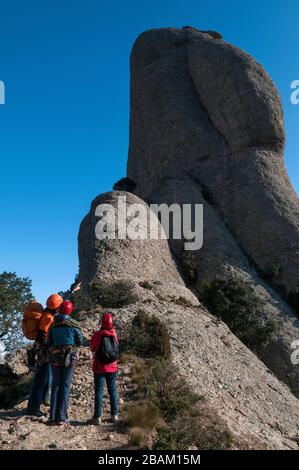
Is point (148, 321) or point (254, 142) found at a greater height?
point (254, 142)

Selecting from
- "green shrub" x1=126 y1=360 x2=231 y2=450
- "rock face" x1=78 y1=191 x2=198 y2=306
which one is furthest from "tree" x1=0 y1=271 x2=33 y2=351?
"green shrub" x1=126 y1=360 x2=231 y2=450

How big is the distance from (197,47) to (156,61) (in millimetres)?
4251

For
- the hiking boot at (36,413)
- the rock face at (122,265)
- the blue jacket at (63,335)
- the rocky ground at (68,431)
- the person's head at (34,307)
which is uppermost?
the rock face at (122,265)

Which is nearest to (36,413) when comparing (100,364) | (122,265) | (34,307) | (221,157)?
(100,364)

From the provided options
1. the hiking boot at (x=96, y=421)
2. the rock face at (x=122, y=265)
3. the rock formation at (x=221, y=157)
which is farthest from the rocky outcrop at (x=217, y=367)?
the rock formation at (x=221, y=157)

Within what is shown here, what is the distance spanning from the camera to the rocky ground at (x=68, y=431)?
5992mm

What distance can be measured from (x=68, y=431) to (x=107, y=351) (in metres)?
1.42

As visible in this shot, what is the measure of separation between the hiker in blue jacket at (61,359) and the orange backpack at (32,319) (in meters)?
0.60

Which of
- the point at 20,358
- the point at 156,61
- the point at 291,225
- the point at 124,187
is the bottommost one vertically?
the point at 20,358

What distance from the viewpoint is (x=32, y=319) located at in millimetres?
7680

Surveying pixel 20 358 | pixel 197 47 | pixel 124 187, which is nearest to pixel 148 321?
pixel 20 358

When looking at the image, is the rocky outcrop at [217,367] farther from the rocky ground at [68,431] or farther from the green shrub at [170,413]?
the rocky ground at [68,431]

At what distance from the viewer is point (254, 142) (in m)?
31.8
